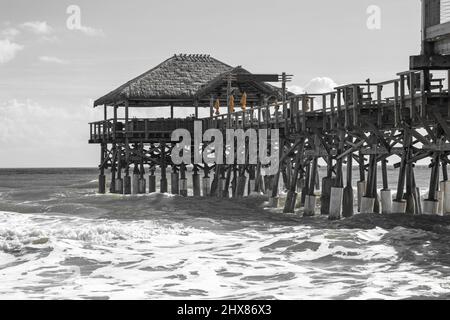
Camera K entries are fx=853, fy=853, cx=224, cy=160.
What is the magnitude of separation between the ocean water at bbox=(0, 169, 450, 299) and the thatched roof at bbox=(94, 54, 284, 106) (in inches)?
599

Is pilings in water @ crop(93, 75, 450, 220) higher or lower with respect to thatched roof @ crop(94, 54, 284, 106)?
lower

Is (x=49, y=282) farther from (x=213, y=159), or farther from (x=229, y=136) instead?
(x=213, y=159)

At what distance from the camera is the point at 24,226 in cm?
2094

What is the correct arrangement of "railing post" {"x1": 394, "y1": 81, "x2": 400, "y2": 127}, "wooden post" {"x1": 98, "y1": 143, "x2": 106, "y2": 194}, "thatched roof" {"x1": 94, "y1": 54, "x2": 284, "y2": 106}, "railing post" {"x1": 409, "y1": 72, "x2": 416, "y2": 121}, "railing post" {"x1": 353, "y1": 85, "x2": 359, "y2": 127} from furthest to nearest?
"wooden post" {"x1": 98, "y1": 143, "x2": 106, "y2": 194}, "thatched roof" {"x1": 94, "y1": 54, "x2": 284, "y2": 106}, "railing post" {"x1": 353, "y1": 85, "x2": 359, "y2": 127}, "railing post" {"x1": 394, "y1": 81, "x2": 400, "y2": 127}, "railing post" {"x1": 409, "y1": 72, "x2": 416, "y2": 121}

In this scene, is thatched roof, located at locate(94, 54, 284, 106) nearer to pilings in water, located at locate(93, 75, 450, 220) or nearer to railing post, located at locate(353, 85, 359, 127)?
pilings in water, located at locate(93, 75, 450, 220)

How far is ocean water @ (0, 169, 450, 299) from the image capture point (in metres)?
12.7

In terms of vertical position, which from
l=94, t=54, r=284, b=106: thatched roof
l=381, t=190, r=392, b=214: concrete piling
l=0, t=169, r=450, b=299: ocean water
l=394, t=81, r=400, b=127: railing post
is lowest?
l=0, t=169, r=450, b=299: ocean water

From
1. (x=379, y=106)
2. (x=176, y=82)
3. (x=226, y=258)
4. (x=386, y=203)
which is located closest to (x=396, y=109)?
(x=379, y=106)

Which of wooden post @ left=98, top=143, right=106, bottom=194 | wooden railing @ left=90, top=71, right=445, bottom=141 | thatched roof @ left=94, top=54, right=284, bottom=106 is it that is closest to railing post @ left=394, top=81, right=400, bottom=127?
wooden railing @ left=90, top=71, right=445, bottom=141

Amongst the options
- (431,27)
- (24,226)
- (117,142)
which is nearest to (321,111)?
(431,27)

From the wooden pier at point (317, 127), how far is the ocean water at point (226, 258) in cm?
143

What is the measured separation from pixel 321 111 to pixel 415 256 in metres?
9.38

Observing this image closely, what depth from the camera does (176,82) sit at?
132ft

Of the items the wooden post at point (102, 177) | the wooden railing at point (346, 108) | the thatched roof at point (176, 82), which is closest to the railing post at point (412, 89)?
the wooden railing at point (346, 108)
